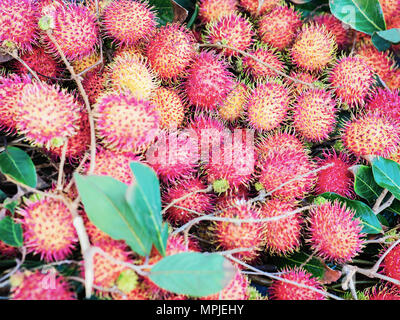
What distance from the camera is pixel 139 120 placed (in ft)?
3.47

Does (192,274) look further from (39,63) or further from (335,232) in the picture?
(39,63)

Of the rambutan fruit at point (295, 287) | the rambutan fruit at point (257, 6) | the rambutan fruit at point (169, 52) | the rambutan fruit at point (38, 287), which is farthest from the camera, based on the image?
the rambutan fruit at point (257, 6)

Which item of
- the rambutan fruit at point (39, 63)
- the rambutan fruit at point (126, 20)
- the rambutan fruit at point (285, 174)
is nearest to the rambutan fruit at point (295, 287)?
the rambutan fruit at point (285, 174)

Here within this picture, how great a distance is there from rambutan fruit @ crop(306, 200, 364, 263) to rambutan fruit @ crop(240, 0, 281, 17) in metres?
0.82

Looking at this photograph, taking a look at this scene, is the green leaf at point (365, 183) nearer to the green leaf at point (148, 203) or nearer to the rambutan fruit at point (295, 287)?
the rambutan fruit at point (295, 287)

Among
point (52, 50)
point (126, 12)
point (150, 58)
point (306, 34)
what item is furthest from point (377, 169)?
point (52, 50)

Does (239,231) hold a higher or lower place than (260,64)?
lower

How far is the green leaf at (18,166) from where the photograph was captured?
3.56 feet

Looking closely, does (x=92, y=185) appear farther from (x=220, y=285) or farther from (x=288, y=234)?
(x=288, y=234)

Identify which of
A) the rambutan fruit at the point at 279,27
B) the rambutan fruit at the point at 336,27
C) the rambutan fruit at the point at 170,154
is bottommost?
the rambutan fruit at the point at 170,154

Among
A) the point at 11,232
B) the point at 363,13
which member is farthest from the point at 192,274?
the point at 363,13

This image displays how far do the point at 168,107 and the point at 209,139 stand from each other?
0.58 ft

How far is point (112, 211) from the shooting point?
37.1 inches

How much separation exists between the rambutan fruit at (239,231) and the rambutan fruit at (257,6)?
82 centimetres
